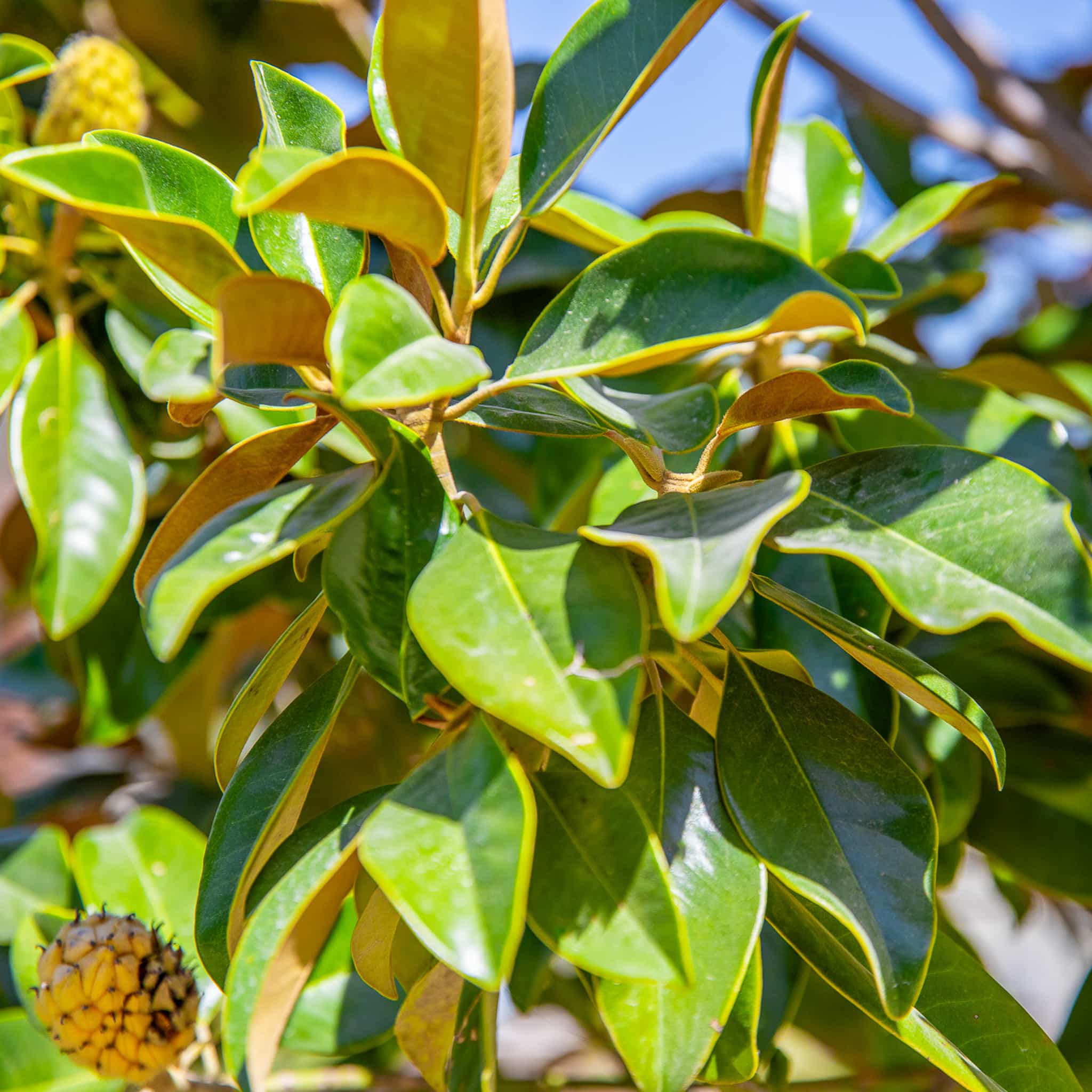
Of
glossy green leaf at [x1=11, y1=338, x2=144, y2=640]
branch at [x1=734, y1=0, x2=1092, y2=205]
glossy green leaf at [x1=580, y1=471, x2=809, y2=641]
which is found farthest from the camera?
branch at [x1=734, y1=0, x2=1092, y2=205]

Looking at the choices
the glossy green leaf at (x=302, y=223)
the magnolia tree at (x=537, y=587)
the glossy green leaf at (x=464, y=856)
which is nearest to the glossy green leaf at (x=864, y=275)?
the magnolia tree at (x=537, y=587)

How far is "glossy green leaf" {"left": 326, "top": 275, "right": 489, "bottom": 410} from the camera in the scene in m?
0.36

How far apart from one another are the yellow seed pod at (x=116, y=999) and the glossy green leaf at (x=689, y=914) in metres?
0.31

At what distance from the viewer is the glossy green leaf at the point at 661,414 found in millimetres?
431

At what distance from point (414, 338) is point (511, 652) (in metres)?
0.14

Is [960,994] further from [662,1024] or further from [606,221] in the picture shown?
[606,221]

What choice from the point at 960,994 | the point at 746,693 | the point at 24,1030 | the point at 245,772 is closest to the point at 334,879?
the point at 245,772

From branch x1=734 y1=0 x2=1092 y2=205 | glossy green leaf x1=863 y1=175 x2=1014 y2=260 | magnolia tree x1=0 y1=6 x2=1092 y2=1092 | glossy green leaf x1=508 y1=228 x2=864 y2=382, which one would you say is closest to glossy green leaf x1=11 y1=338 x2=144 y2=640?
magnolia tree x1=0 y1=6 x2=1092 y2=1092

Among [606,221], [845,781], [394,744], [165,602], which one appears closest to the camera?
[165,602]

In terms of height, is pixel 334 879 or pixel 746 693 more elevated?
pixel 746 693

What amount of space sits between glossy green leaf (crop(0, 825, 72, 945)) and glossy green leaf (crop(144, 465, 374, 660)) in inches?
21.8

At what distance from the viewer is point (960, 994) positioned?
521 millimetres

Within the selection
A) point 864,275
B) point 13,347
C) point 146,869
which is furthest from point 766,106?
point 146,869

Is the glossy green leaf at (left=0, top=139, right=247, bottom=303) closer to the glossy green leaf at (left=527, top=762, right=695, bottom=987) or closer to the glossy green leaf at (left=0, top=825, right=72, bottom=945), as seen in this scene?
the glossy green leaf at (left=527, top=762, right=695, bottom=987)
